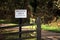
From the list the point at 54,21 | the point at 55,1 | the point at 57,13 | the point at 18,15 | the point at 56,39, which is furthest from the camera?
the point at 57,13

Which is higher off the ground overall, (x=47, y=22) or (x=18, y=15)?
(x=18, y=15)

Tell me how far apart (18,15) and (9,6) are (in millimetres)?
4984

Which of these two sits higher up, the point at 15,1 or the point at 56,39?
the point at 15,1

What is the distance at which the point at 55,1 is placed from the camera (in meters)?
19.9

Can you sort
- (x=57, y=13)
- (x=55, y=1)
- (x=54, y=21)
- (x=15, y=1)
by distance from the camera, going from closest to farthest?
(x=15, y=1)
(x=55, y=1)
(x=54, y=21)
(x=57, y=13)

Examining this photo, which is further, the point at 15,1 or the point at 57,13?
the point at 57,13

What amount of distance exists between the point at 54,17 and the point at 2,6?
881 centimetres

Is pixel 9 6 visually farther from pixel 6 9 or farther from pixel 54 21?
pixel 54 21

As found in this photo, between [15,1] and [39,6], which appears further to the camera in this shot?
[39,6]

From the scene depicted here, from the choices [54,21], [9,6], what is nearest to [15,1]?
[9,6]

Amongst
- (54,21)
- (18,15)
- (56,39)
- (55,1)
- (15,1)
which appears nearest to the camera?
(18,15)

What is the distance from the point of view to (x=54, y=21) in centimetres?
2142

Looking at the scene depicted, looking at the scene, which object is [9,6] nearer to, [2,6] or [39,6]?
[2,6]

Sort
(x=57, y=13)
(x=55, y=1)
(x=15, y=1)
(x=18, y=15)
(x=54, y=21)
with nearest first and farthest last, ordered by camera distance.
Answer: (x=18, y=15), (x=15, y=1), (x=55, y=1), (x=54, y=21), (x=57, y=13)
